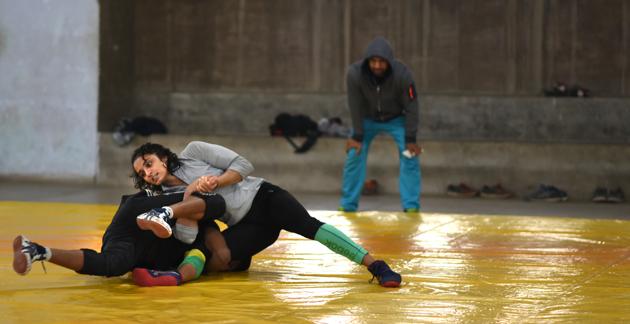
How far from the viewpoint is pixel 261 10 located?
1314cm

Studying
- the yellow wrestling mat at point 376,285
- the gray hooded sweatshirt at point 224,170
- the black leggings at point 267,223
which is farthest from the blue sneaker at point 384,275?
the gray hooded sweatshirt at point 224,170

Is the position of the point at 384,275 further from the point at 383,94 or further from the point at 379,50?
the point at 383,94

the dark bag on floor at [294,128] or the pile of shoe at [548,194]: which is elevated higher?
the dark bag on floor at [294,128]

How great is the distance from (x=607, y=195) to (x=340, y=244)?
6.41 m

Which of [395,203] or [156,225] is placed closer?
[156,225]

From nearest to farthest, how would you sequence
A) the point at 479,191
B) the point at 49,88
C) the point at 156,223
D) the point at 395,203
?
the point at 156,223
the point at 395,203
the point at 479,191
the point at 49,88

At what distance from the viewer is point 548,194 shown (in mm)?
10914

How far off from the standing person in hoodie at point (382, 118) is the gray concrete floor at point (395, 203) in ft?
2.32

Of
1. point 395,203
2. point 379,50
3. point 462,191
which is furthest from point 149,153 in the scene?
point 462,191

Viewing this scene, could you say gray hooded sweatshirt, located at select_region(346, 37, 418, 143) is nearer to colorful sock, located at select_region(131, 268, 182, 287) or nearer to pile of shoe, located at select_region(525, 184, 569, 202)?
pile of shoe, located at select_region(525, 184, 569, 202)

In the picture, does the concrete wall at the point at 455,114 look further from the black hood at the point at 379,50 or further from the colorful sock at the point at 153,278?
the colorful sock at the point at 153,278

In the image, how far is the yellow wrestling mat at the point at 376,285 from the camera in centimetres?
432

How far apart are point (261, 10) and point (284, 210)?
817 cm

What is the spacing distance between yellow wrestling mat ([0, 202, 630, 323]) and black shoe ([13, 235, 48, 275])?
144 mm
